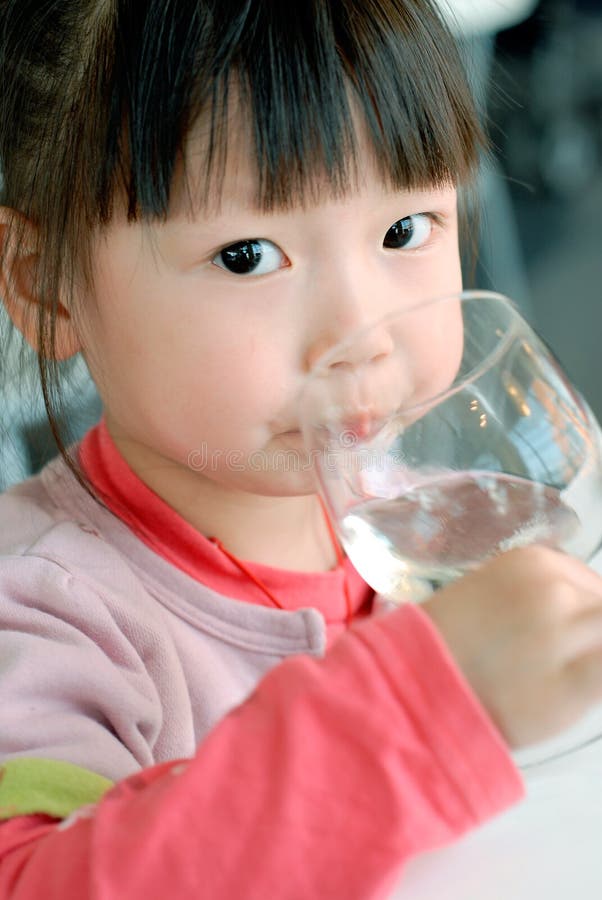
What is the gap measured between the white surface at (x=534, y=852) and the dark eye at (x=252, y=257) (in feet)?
1.08

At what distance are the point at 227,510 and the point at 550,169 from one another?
6.95ft

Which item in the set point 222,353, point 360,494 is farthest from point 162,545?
point 360,494

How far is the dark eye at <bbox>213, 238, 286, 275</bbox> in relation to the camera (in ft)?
2.26

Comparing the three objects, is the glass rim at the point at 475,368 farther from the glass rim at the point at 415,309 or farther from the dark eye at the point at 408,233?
the dark eye at the point at 408,233

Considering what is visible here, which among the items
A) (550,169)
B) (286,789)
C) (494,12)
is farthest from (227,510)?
(550,169)

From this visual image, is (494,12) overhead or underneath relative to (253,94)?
underneath

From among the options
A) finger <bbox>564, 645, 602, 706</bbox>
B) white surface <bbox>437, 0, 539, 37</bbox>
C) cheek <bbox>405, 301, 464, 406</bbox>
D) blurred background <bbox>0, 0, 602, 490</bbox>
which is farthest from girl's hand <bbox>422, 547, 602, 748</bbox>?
blurred background <bbox>0, 0, 602, 490</bbox>

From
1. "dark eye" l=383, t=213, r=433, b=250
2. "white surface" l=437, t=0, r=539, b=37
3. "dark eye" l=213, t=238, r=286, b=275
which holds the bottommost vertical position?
"white surface" l=437, t=0, r=539, b=37

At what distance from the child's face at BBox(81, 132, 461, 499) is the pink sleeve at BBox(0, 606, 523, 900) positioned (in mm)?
271

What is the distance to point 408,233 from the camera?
0.75m

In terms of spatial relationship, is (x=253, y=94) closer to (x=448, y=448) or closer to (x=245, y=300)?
(x=245, y=300)

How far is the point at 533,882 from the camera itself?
0.49 meters

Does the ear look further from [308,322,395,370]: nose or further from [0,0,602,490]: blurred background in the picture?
[0,0,602,490]: blurred background

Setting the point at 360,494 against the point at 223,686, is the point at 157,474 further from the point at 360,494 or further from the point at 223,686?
the point at 360,494
